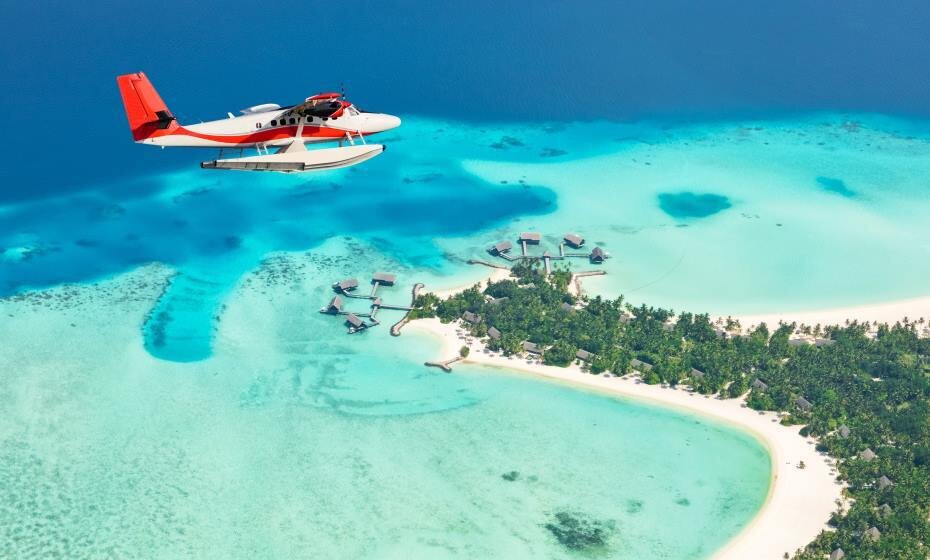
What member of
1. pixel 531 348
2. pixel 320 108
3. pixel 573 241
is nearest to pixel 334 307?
pixel 531 348

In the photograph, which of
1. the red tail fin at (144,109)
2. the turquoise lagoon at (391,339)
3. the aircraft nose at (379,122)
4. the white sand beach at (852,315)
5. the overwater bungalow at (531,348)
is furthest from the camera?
the white sand beach at (852,315)

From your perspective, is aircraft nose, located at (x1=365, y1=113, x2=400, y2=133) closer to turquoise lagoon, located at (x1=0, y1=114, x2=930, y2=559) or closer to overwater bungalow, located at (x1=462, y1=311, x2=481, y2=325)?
turquoise lagoon, located at (x1=0, y1=114, x2=930, y2=559)

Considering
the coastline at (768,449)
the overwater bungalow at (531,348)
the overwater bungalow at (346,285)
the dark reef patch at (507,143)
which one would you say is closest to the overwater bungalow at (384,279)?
the overwater bungalow at (346,285)

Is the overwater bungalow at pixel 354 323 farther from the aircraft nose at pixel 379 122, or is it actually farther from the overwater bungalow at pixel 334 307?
the aircraft nose at pixel 379 122

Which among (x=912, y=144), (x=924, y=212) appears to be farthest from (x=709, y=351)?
(x=912, y=144)

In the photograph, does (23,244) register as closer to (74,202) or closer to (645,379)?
(74,202)

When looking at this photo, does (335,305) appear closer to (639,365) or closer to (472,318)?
(472,318)
